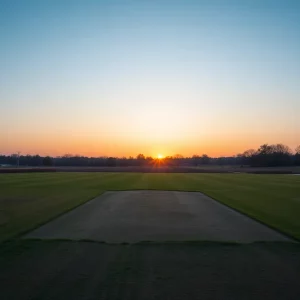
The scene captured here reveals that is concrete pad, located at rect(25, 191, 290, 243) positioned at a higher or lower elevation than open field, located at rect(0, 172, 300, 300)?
higher

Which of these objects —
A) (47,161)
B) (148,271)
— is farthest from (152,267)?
(47,161)

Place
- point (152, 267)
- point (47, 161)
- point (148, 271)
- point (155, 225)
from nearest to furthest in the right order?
point (148, 271)
point (152, 267)
point (155, 225)
point (47, 161)

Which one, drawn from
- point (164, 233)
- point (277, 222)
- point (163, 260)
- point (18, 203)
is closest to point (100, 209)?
point (18, 203)

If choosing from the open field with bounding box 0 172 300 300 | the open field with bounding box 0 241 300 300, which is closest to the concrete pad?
the open field with bounding box 0 172 300 300

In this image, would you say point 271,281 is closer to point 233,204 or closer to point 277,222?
point 277,222

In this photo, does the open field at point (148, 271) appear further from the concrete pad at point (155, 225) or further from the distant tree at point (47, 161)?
the distant tree at point (47, 161)

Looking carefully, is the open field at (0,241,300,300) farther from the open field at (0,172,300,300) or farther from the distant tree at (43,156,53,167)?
the distant tree at (43,156,53,167)

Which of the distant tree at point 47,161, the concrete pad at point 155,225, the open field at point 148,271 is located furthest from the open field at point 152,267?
the distant tree at point 47,161

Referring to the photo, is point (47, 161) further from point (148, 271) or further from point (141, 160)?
point (148, 271)
